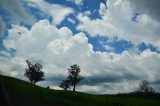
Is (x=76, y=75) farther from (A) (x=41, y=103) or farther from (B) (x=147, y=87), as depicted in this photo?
(A) (x=41, y=103)

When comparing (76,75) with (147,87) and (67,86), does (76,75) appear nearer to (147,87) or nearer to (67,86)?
(67,86)

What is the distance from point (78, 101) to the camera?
69188 millimetres

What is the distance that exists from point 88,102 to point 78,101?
2.50m

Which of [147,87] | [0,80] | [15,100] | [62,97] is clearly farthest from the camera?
[147,87]

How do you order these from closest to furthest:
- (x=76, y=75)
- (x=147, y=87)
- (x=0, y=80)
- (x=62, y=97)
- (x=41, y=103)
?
(x=0, y=80) < (x=41, y=103) < (x=62, y=97) < (x=76, y=75) < (x=147, y=87)

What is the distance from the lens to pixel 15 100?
47.6 metres

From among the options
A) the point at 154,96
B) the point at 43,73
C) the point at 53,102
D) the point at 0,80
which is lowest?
the point at 0,80

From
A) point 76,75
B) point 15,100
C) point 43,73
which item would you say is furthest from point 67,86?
point 15,100

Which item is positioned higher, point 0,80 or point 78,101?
point 78,101

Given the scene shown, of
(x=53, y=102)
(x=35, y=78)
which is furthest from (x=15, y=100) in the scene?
(x=35, y=78)

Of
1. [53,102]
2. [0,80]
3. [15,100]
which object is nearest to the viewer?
[0,80]

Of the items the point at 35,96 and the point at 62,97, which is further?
the point at 62,97

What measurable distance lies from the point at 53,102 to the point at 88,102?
11.2 metres

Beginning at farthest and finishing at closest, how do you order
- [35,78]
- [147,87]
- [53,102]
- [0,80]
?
[147,87], [35,78], [53,102], [0,80]
